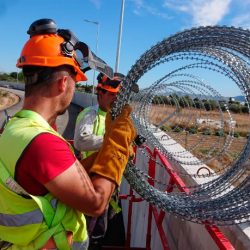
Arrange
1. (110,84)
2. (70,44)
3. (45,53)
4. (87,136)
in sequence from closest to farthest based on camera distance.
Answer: (45,53)
(70,44)
(110,84)
(87,136)

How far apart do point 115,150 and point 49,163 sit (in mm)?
482

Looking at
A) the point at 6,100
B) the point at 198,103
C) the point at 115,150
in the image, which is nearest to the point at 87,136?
the point at 198,103

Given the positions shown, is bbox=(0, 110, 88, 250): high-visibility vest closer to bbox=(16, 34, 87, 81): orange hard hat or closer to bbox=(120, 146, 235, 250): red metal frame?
bbox=(16, 34, 87, 81): orange hard hat

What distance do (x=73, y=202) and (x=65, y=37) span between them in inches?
40.6

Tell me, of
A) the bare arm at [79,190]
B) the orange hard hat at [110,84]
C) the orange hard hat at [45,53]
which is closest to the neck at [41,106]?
the orange hard hat at [45,53]

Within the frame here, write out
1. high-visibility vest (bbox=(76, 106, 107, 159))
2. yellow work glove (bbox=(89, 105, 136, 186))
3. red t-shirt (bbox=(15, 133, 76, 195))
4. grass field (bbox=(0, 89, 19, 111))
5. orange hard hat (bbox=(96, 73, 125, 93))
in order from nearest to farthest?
red t-shirt (bbox=(15, 133, 76, 195)) < yellow work glove (bbox=(89, 105, 136, 186)) < orange hard hat (bbox=(96, 73, 125, 93)) < high-visibility vest (bbox=(76, 106, 107, 159)) < grass field (bbox=(0, 89, 19, 111))

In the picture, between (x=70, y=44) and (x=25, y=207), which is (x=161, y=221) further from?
(x=70, y=44)

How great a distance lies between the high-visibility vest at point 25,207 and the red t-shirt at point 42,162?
4 centimetres

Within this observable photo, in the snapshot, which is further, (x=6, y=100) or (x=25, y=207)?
(x=6, y=100)

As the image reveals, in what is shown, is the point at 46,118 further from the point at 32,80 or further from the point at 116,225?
the point at 116,225

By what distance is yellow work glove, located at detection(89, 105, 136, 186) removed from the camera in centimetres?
229

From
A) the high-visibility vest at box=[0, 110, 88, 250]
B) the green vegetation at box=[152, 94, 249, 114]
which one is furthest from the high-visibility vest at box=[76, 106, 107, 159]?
the high-visibility vest at box=[0, 110, 88, 250]

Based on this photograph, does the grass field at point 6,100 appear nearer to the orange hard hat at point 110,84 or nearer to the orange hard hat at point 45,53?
the orange hard hat at point 110,84

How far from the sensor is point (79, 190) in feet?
6.77
